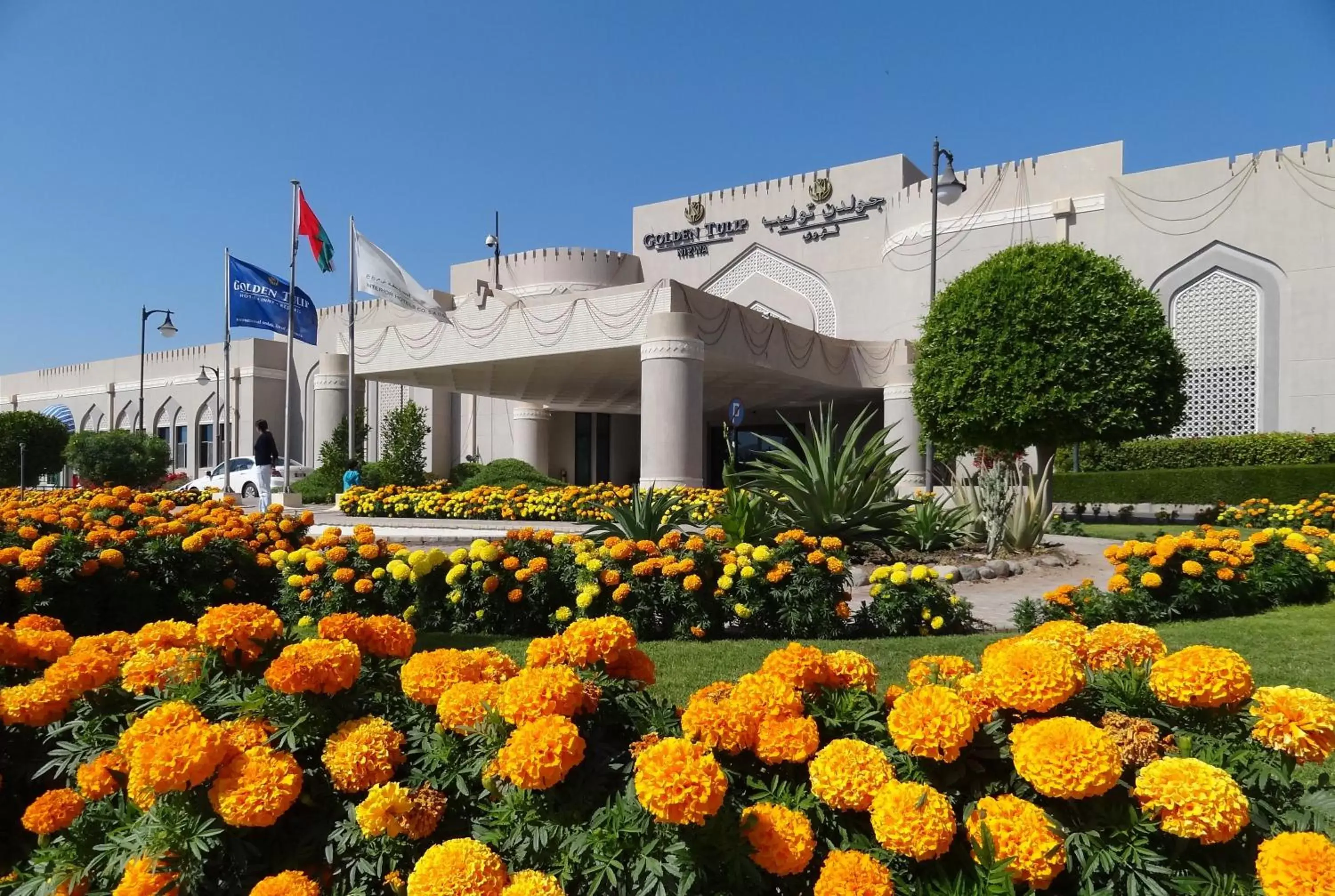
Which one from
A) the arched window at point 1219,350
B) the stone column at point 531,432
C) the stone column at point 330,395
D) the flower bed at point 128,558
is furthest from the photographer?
the stone column at point 531,432

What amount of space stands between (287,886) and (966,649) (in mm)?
4345

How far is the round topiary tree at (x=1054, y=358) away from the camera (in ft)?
46.9

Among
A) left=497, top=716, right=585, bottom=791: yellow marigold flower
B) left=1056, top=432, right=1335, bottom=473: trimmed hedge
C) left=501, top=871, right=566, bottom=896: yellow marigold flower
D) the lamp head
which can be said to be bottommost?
left=501, top=871, right=566, bottom=896: yellow marigold flower

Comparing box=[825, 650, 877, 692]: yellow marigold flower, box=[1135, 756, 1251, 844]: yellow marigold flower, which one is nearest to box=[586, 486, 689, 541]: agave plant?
box=[825, 650, 877, 692]: yellow marigold flower

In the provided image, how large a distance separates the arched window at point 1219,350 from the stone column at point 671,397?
12955 millimetres

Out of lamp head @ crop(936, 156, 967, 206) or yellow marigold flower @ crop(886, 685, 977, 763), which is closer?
yellow marigold flower @ crop(886, 685, 977, 763)

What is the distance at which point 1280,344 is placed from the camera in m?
19.5

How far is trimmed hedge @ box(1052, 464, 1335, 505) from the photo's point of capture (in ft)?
52.6

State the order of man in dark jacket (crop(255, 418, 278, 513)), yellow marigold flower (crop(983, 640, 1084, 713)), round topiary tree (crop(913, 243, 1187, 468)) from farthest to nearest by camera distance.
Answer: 1. round topiary tree (crop(913, 243, 1187, 468))
2. man in dark jacket (crop(255, 418, 278, 513))
3. yellow marigold flower (crop(983, 640, 1084, 713))

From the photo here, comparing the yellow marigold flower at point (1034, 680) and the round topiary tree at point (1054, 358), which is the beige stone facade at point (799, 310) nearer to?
the round topiary tree at point (1054, 358)

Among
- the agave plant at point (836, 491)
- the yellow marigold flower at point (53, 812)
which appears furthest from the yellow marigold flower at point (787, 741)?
the agave plant at point (836, 491)

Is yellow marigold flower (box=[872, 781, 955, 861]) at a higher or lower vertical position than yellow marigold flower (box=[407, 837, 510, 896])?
higher

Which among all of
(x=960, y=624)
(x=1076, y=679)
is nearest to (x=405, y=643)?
(x=1076, y=679)

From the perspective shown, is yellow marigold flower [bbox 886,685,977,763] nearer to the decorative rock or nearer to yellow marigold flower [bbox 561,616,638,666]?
yellow marigold flower [bbox 561,616,638,666]
